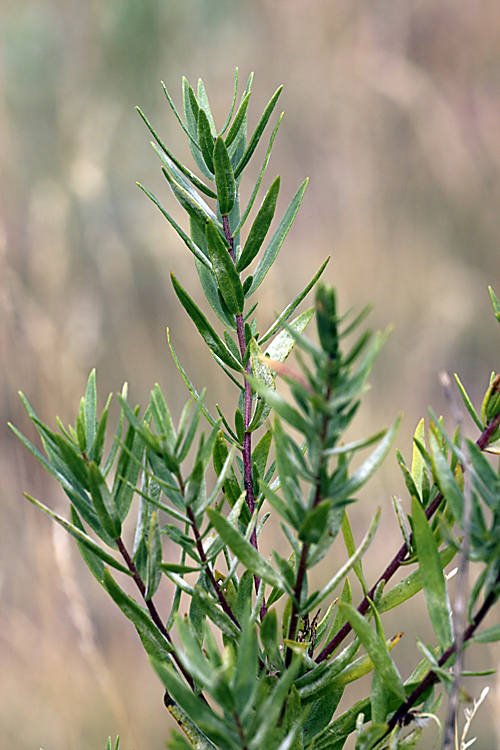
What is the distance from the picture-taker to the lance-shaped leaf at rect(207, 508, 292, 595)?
172 mm

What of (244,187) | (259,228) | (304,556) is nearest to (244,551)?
(304,556)

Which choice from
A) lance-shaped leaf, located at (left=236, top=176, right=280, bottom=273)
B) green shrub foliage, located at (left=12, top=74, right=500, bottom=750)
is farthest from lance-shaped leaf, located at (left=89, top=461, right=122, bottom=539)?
lance-shaped leaf, located at (left=236, top=176, right=280, bottom=273)

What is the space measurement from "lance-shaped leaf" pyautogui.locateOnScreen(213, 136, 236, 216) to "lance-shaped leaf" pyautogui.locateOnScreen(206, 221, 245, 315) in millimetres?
17

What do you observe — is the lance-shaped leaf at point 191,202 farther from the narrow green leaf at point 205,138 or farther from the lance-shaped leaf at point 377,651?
the lance-shaped leaf at point 377,651

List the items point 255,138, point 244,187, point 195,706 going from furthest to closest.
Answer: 1. point 244,187
2. point 255,138
3. point 195,706

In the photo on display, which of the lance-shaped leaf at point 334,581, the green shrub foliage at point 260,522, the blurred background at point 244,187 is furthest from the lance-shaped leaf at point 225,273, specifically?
the blurred background at point 244,187

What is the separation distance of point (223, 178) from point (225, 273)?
3 cm

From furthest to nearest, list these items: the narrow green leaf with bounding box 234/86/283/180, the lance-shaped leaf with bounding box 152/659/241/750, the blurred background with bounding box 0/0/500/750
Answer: the blurred background with bounding box 0/0/500/750 → the narrow green leaf with bounding box 234/86/283/180 → the lance-shaped leaf with bounding box 152/659/241/750

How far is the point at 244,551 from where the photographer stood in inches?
7.1

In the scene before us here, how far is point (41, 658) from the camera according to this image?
4.39 ft

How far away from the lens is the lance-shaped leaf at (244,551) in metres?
0.17

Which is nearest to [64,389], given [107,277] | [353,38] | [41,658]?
[107,277]

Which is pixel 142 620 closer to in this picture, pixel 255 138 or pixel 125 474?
pixel 125 474

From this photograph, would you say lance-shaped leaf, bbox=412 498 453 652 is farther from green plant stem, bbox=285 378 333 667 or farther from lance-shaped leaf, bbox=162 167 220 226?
lance-shaped leaf, bbox=162 167 220 226
